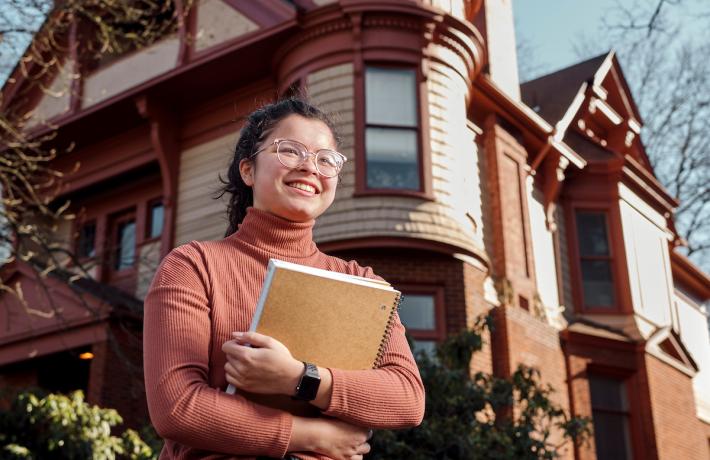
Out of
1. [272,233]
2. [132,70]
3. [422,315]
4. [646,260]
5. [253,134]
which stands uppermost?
[132,70]

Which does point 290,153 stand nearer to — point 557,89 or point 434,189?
point 434,189

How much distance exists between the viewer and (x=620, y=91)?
727 inches

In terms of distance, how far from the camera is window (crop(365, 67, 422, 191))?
12.1 metres

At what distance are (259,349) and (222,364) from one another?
0.19 m

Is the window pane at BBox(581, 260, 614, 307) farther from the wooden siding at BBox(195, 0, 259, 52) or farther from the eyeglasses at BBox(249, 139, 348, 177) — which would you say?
the eyeglasses at BBox(249, 139, 348, 177)

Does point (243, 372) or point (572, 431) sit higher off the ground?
point (572, 431)

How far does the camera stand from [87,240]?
644 inches

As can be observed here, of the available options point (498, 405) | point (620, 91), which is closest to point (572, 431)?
point (498, 405)

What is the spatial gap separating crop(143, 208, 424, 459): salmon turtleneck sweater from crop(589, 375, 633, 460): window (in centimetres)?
1306

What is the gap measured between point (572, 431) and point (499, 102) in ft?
20.9

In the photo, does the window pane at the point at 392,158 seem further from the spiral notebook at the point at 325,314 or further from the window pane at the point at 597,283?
the spiral notebook at the point at 325,314

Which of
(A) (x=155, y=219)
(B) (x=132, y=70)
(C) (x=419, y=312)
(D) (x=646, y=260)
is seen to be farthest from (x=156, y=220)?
(D) (x=646, y=260)

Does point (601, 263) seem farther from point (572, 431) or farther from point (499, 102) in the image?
point (572, 431)

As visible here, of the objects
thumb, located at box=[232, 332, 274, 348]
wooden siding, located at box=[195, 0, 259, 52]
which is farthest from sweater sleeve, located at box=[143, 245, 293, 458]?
wooden siding, located at box=[195, 0, 259, 52]
